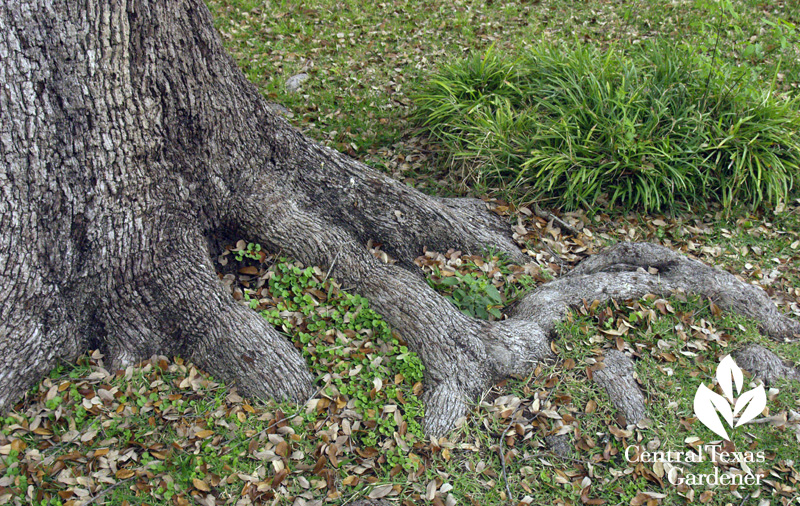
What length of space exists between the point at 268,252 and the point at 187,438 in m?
1.15

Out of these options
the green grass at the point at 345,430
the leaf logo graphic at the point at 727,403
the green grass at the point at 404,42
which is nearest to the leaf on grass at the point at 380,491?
the green grass at the point at 345,430

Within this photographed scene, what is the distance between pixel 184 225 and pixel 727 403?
3126mm

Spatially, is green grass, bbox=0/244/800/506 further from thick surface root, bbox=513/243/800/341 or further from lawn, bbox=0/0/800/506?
thick surface root, bbox=513/243/800/341

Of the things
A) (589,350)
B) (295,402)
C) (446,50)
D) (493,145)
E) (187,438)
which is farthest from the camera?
(446,50)

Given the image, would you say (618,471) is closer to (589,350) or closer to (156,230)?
(589,350)

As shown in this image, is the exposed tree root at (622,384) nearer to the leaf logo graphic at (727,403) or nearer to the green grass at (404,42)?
the leaf logo graphic at (727,403)

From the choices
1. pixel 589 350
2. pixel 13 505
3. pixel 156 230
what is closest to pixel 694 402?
pixel 589 350

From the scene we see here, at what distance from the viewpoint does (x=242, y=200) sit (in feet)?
10.2

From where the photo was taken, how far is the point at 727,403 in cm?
289

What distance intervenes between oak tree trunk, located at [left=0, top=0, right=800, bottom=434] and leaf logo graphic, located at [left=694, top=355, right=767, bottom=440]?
0.35 metres

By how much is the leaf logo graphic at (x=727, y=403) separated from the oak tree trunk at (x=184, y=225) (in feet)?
1.16

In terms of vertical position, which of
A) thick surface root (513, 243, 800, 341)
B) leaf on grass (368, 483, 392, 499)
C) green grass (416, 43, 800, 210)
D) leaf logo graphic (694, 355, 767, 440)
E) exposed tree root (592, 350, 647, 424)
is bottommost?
leaf on grass (368, 483, 392, 499)

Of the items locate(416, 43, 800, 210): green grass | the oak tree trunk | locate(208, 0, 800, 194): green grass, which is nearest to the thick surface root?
the oak tree trunk

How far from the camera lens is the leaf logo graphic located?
2824mm
